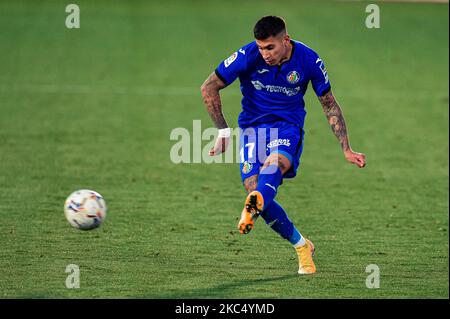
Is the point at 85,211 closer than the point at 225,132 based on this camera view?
Yes

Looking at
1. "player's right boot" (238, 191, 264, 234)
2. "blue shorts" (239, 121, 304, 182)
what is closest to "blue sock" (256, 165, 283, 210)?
"player's right boot" (238, 191, 264, 234)

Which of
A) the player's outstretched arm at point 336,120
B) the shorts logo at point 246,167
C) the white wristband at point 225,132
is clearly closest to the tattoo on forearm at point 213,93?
the white wristband at point 225,132

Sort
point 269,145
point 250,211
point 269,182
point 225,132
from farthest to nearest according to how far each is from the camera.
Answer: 1. point 225,132
2. point 269,145
3. point 269,182
4. point 250,211

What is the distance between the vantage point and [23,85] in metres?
21.2

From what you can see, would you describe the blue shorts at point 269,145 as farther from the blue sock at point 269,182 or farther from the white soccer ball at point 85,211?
the white soccer ball at point 85,211

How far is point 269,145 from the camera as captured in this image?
947 centimetres

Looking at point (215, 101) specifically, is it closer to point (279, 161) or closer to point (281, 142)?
point (281, 142)

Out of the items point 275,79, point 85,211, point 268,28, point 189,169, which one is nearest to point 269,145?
point 275,79

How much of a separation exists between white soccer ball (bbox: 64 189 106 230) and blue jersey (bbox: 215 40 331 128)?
1.75 m

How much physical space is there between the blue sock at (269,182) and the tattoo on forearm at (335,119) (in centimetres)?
80

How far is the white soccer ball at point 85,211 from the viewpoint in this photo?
936 centimetres

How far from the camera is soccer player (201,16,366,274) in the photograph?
9297mm

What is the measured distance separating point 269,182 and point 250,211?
489 mm

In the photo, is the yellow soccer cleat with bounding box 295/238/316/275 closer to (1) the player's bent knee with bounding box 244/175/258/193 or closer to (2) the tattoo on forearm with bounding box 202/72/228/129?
(1) the player's bent knee with bounding box 244/175/258/193
